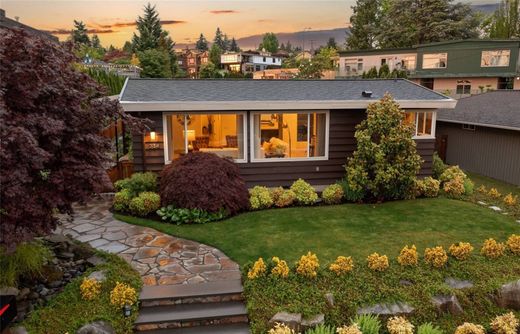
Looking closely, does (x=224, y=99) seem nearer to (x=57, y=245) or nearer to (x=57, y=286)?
(x=57, y=245)

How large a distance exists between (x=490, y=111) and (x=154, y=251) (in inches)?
569

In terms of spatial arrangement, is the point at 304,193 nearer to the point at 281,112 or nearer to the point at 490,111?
the point at 281,112

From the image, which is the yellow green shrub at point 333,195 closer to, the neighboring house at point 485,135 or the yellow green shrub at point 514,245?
the yellow green shrub at point 514,245

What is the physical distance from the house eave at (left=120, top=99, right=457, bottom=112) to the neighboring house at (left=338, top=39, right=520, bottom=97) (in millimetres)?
23530

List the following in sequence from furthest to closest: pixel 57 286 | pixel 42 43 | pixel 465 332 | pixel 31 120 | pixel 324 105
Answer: pixel 324 105 < pixel 57 286 < pixel 465 332 < pixel 42 43 < pixel 31 120

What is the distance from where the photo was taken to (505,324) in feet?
20.0

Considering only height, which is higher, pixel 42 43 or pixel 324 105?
pixel 42 43

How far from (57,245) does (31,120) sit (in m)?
3.40

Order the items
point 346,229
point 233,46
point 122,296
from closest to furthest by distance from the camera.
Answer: point 122,296 → point 346,229 → point 233,46

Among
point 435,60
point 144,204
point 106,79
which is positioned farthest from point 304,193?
point 435,60

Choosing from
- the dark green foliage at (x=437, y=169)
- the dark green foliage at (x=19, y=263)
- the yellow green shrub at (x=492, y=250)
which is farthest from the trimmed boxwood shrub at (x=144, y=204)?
the dark green foliage at (x=437, y=169)

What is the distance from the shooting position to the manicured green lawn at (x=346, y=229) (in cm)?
797

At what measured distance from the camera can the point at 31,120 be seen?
203 inches

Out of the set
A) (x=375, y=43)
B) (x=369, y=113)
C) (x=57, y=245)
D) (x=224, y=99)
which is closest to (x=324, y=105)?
(x=369, y=113)
